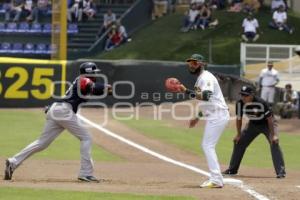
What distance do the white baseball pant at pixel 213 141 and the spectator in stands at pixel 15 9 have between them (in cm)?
2996

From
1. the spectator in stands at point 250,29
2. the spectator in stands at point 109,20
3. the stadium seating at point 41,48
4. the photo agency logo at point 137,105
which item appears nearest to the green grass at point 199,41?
the spectator in stands at point 250,29

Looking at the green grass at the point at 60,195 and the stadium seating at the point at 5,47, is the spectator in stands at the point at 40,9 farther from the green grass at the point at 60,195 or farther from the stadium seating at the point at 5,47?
the green grass at the point at 60,195

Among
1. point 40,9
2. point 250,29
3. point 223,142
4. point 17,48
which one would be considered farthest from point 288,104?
point 40,9

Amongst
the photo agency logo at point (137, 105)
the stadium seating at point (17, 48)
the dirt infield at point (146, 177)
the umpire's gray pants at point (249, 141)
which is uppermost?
the stadium seating at point (17, 48)

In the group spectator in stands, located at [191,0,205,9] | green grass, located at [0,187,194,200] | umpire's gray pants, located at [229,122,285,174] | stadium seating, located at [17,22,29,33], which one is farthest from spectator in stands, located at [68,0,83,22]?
green grass, located at [0,187,194,200]

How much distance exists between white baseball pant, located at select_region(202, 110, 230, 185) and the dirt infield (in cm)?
24

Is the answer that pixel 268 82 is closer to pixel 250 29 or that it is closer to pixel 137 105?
pixel 137 105

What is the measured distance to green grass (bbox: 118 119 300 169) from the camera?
1695 centimetres

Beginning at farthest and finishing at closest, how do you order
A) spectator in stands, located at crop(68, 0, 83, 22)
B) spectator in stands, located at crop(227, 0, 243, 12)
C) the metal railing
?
spectator in stands, located at crop(68, 0, 83, 22) < spectator in stands, located at crop(227, 0, 243, 12) < the metal railing

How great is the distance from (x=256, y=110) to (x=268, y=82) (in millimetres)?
13830

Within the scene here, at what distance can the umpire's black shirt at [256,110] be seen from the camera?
1371cm

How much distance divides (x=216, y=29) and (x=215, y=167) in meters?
25.0

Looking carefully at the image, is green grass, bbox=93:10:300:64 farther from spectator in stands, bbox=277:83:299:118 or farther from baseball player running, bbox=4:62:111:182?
baseball player running, bbox=4:62:111:182

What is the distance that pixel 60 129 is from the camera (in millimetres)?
12461
